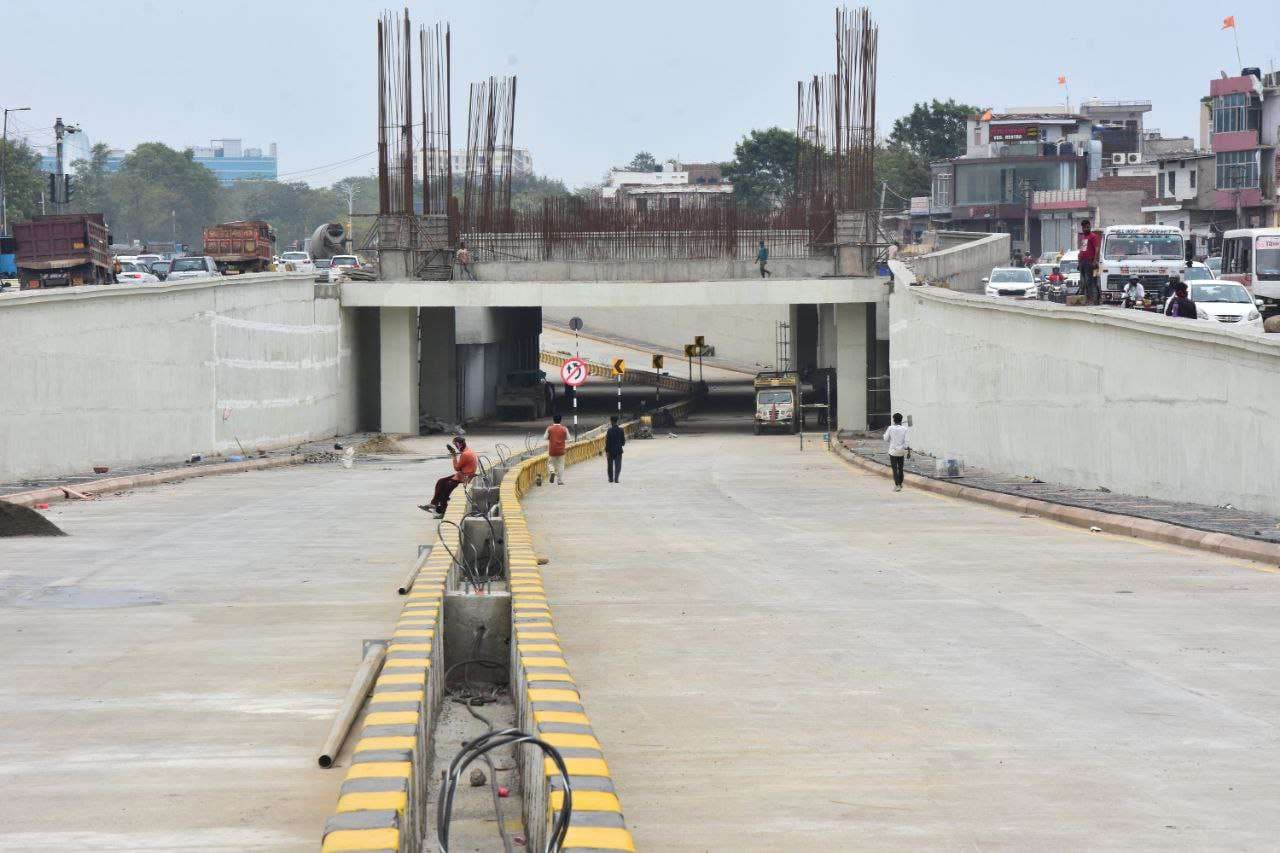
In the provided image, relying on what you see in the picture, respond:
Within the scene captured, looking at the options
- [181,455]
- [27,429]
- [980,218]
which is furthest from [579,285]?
[980,218]

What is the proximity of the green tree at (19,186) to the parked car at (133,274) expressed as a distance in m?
41.7

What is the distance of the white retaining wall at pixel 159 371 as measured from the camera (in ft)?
98.4

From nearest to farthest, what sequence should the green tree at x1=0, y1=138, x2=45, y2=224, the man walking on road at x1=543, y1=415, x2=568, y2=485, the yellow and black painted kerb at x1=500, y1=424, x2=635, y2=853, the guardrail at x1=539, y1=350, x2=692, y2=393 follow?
the yellow and black painted kerb at x1=500, y1=424, x2=635, y2=853 → the man walking on road at x1=543, y1=415, x2=568, y2=485 → the guardrail at x1=539, y1=350, x2=692, y2=393 → the green tree at x1=0, y1=138, x2=45, y2=224

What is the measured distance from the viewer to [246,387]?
42.7 meters

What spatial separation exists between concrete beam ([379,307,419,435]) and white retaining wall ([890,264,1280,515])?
830 inches

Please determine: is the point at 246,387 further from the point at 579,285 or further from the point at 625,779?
the point at 625,779

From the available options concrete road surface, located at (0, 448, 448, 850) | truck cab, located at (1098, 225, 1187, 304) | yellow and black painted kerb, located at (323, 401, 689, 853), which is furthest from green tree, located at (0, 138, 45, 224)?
yellow and black painted kerb, located at (323, 401, 689, 853)

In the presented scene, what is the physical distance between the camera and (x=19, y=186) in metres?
103

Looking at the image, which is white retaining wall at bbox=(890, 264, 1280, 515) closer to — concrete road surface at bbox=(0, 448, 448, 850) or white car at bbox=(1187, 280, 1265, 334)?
white car at bbox=(1187, 280, 1265, 334)

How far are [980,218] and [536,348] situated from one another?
33.9 meters

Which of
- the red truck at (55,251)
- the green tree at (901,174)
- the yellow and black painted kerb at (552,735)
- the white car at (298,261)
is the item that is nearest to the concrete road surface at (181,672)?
the yellow and black painted kerb at (552,735)

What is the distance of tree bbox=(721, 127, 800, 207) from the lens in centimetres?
13325

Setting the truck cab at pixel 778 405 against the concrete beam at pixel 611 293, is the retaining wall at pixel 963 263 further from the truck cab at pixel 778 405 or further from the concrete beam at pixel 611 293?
the truck cab at pixel 778 405

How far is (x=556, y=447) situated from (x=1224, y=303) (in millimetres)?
15187
